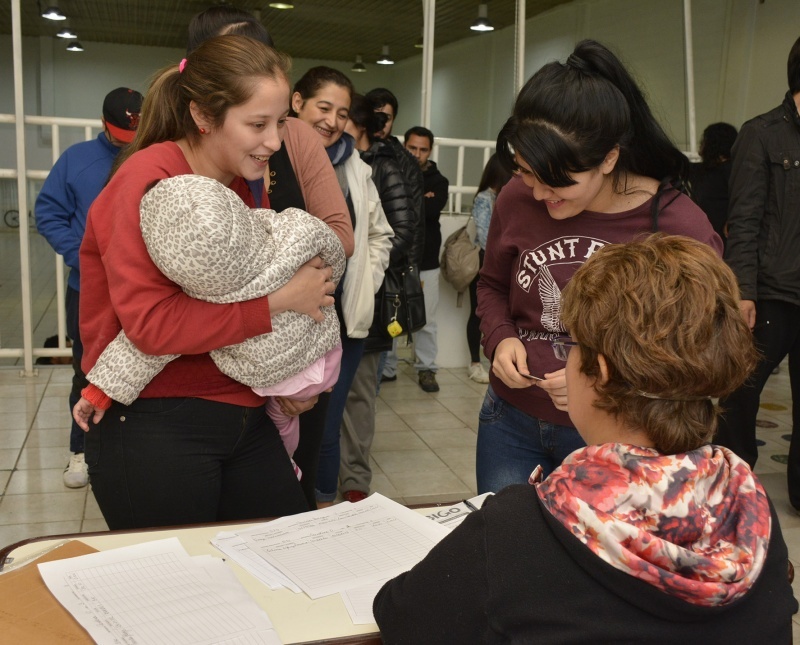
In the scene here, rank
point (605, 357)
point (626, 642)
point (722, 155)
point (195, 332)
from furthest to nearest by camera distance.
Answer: point (722, 155), point (195, 332), point (605, 357), point (626, 642)

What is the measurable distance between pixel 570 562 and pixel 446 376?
4.76 metres

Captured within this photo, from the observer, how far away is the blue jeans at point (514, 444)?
174 cm

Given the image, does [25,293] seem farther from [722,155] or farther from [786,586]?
[786,586]

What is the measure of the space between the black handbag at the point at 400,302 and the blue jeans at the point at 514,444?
1413 mm

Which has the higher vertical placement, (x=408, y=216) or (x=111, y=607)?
(x=408, y=216)

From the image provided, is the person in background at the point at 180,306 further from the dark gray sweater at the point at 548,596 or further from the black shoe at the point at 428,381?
the black shoe at the point at 428,381

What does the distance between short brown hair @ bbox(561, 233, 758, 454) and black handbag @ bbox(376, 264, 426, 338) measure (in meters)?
2.25

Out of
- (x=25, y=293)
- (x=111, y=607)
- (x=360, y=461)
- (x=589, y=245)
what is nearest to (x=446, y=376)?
(x=360, y=461)

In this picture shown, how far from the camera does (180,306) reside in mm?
1444

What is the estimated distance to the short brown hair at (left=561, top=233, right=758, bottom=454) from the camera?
0.97 meters

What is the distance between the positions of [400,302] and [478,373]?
7.70 feet

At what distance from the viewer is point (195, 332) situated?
143 centimetres

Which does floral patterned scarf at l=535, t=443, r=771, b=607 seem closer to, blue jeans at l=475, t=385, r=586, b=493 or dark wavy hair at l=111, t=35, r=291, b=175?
blue jeans at l=475, t=385, r=586, b=493

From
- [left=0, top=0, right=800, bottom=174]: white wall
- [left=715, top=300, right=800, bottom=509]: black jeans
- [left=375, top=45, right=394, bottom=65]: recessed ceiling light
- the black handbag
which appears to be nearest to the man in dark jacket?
[left=715, top=300, right=800, bottom=509]: black jeans
